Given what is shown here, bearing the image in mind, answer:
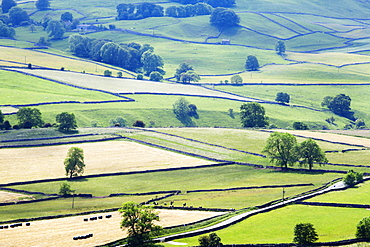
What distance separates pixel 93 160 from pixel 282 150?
41.4 meters

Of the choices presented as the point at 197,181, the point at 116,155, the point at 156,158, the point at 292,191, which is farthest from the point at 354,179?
the point at 116,155

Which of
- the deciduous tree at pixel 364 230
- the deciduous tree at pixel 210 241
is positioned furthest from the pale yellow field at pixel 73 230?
the deciduous tree at pixel 364 230

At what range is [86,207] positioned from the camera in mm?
102188

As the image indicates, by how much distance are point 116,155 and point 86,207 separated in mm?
39613

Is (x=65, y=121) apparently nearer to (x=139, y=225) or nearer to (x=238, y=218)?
(x=238, y=218)

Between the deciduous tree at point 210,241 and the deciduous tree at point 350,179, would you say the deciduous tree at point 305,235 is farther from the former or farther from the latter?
the deciduous tree at point 350,179

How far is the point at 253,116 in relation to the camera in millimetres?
187000

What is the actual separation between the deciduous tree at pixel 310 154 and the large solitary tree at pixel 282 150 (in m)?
1.66

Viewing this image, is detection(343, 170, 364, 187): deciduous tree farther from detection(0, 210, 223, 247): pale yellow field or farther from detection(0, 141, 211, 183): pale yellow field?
detection(0, 141, 211, 183): pale yellow field

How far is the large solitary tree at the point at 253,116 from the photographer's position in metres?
187

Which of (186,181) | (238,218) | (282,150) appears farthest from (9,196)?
(282,150)

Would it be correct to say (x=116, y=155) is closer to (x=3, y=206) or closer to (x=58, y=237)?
(x=3, y=206)

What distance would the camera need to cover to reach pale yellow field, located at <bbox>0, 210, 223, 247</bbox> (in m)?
80.9

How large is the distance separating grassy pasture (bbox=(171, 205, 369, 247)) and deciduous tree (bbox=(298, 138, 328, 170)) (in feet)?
114
